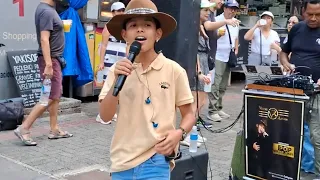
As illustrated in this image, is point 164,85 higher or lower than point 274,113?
higher

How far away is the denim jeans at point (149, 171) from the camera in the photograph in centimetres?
281

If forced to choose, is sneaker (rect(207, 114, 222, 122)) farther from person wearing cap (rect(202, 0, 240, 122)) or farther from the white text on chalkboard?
the white text on chalkboard

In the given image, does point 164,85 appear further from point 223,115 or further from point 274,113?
point 223,115

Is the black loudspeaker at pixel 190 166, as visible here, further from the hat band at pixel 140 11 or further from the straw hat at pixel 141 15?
the hat band at pixel 140 11

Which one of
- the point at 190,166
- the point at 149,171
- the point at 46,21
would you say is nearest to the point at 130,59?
the point at 149,171

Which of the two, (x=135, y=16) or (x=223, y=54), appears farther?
(x=223, y=54)

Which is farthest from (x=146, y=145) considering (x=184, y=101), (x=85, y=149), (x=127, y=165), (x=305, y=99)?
(x=85, y=149)

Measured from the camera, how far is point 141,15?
2.75 m

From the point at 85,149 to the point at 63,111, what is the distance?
1.89 meters

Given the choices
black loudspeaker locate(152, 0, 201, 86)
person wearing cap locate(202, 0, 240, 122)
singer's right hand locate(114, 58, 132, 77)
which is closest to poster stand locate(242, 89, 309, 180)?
black loudspeaker locate(152, 0, 201, 86)

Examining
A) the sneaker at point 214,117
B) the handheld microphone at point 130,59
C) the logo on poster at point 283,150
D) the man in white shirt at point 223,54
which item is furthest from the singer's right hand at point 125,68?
the sneaker at point 214,117

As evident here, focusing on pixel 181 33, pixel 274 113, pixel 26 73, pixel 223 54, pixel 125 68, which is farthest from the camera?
pixel 223 54

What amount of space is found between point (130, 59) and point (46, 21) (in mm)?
3744

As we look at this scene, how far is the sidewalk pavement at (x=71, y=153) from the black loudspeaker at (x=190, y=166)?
72 cm
